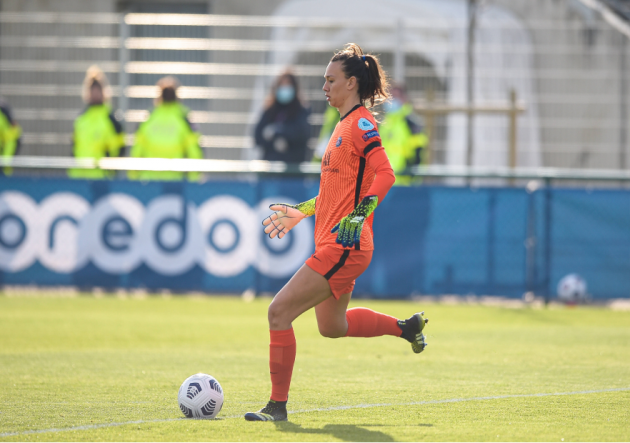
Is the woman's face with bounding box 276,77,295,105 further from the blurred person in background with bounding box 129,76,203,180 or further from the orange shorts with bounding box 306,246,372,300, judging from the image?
the orange shorts with bounding box 306,246,372,300

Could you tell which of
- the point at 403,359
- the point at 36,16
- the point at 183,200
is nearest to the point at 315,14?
the point at 36,16

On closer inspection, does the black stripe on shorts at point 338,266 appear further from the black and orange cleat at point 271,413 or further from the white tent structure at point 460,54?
the white tent structure at point 460,54

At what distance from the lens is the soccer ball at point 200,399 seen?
16.5 ft

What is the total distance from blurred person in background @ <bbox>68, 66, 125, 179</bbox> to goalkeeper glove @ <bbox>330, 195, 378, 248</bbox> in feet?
27.2

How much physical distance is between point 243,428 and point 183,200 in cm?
699

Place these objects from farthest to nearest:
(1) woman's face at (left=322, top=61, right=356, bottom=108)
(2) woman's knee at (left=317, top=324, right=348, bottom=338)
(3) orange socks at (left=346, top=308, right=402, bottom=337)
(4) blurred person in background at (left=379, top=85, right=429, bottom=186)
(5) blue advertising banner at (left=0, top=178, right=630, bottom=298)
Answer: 1. (4) blurred person in background at (left=379, top=85, right=429, bottom=186)
2. (5) blue advertising banner at (left=0, top=178, right=630, bottom=298)
3. (3) orange socks at (left=346, top=308, right=402, bottom=337)
4. (2) woman's knee at (left=317, top=324, right=348, bottom=338)
5. (1) woman's face at (left=322, top=61, right=356, bottom=108)

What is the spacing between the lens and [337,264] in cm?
500

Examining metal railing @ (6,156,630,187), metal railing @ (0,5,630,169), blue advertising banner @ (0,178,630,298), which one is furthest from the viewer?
metal railing @ (0,5,630,169)

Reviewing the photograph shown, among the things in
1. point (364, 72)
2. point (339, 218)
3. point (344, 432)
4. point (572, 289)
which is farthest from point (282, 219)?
point (572, 289)

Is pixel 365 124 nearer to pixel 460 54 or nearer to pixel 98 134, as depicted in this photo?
pixel 98 134

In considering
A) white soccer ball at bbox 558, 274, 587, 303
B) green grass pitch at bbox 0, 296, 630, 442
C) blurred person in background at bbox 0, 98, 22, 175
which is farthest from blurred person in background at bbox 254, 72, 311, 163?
white soccer ball at bbox 558, 274, 587, 303

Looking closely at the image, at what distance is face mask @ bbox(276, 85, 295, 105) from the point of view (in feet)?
41.1

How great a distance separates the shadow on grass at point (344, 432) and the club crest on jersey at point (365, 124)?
1.61 metres

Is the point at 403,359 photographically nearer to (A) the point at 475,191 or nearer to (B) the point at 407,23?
(A) the point at 475,191
